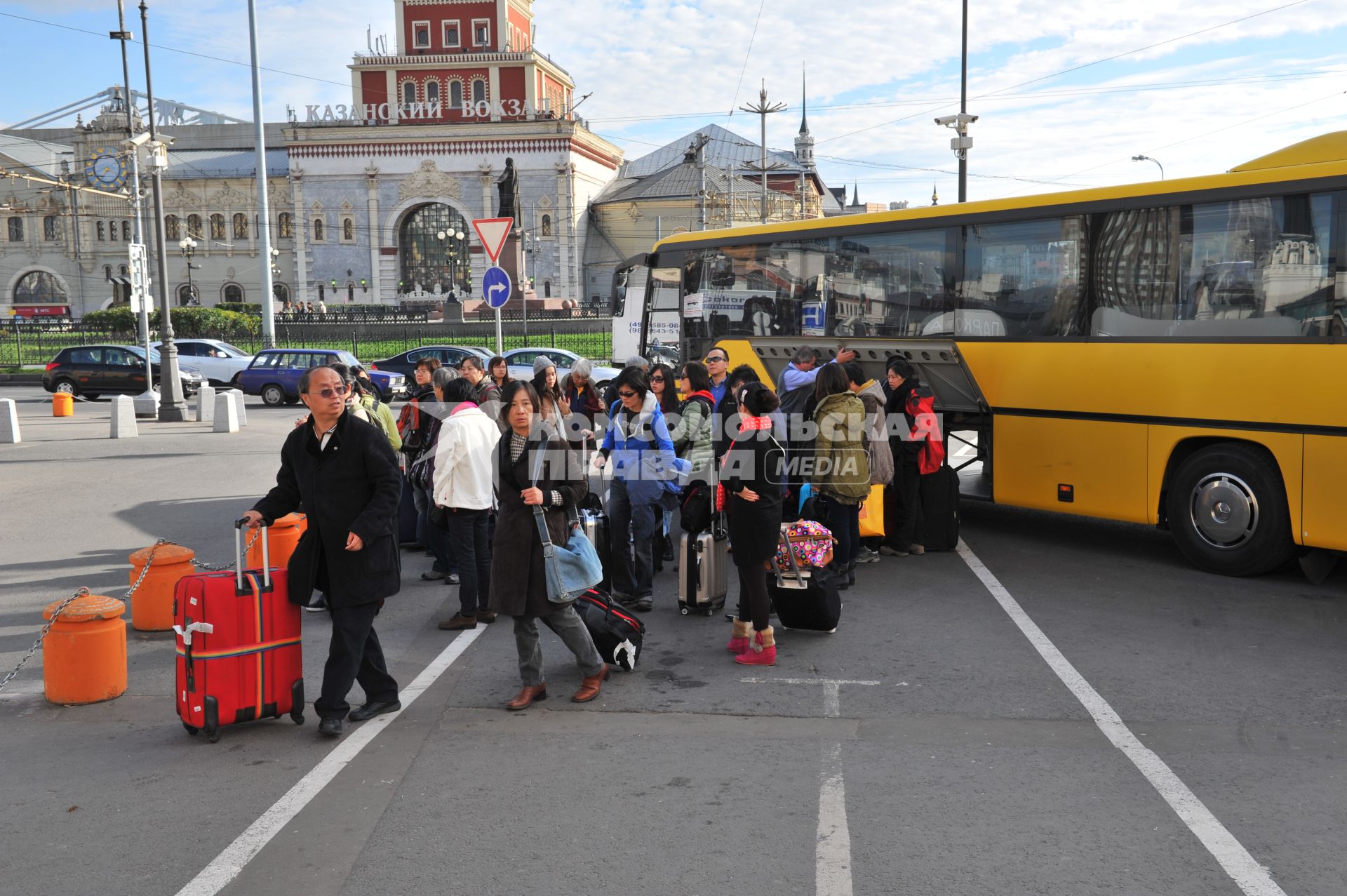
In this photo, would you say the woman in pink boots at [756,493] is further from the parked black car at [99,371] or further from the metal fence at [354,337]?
the metal fence at [354,337]

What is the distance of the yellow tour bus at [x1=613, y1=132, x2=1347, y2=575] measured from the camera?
8.64 metres

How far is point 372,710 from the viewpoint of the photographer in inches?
234

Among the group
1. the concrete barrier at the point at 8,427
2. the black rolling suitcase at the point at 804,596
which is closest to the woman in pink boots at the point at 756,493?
the black rolling suitcase at the point at 804,596

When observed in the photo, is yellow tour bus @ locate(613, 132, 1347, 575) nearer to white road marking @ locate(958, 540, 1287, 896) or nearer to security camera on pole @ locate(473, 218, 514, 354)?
white road marking @ locate(958, 540, 1287, 896)

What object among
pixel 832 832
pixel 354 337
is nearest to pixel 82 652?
pixel 832 832

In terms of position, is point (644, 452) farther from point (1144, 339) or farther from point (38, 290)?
point (38, 290)

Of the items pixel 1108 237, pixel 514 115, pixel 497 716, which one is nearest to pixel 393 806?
pixel 497 716

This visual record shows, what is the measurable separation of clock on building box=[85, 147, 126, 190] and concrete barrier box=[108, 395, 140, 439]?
11603 mm

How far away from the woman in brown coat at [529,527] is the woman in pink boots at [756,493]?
1.02 metres

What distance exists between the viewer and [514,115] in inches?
2857

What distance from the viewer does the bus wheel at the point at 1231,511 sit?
8.86m

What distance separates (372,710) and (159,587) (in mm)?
2616

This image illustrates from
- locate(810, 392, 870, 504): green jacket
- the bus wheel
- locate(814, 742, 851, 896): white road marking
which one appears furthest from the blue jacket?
the bus wheel

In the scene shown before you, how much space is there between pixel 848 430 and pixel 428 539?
12.6 ft
